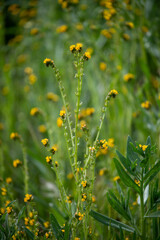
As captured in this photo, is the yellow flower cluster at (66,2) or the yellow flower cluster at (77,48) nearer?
the yellow flower cluster at (77,48)

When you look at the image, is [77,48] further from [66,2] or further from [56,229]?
[66,2]

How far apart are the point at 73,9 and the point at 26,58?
36.5 inches

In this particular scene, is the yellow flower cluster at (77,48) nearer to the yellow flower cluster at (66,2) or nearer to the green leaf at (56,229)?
the green leaf at (56,229)

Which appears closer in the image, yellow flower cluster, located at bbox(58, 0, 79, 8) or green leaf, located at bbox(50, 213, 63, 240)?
green leaf, located at bbox(50, 213, 63, 240)

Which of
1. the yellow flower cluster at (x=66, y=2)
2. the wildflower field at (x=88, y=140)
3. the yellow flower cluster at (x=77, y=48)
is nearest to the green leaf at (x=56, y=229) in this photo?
the wildflower field at (x=88, y=140)

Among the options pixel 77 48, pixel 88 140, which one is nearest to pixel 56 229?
pixel 88 140

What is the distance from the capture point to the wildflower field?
0.58 m

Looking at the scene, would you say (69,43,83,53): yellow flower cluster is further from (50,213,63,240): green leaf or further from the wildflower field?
(50,213,63,240): green leaf

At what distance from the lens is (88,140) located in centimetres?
62

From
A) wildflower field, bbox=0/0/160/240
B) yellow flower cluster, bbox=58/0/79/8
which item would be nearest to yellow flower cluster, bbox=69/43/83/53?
wildflower field, bbox=0/0/160/240

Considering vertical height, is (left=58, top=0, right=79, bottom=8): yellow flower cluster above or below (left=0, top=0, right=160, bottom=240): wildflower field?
above

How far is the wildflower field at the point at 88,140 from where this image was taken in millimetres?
580

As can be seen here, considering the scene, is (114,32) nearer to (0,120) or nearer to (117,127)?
(117,127)

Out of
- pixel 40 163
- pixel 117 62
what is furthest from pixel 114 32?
pixel 40 163
